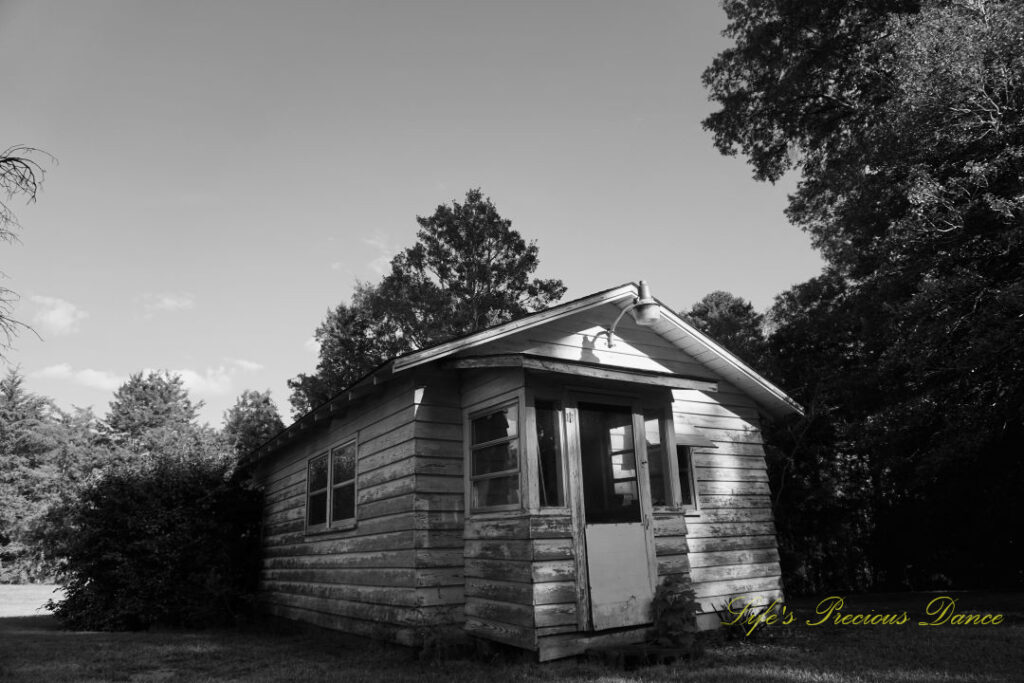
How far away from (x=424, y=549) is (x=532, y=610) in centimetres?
153

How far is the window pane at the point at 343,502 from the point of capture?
377 inches

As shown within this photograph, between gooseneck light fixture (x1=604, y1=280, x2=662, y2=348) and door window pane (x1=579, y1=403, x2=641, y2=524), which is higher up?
gooseneck light fixture (x1=604, y1=280, x2=662, y2=348)

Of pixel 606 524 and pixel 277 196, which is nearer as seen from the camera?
pixel 606 524

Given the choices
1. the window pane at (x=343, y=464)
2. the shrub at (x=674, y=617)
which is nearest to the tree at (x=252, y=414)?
the window pane at (x=343, y=464)

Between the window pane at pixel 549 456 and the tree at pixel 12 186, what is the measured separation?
4.90 metres

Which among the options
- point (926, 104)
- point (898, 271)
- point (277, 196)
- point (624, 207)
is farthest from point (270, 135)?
point (898, 271)

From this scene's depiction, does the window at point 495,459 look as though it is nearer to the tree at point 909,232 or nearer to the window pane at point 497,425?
the window pane at point 497,425

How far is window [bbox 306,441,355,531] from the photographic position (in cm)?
969

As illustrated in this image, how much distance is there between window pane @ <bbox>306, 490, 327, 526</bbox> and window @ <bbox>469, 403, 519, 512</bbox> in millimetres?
3869

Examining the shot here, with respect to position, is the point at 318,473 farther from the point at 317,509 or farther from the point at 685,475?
the point at 685,475

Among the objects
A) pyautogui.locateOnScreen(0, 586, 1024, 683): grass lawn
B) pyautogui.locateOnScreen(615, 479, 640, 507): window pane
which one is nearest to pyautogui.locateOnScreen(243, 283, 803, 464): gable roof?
pyautogui.locateOnScreen(615, 479, 640, 507): window pane

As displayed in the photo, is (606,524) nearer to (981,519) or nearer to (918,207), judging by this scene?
(918,207)

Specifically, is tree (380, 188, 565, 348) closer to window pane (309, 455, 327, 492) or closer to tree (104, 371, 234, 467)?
tree (104, 371, 234, 467)

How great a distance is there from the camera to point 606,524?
7289mm
